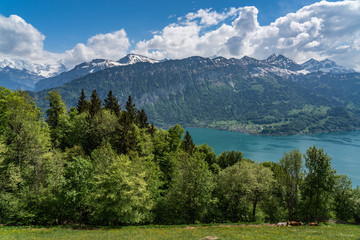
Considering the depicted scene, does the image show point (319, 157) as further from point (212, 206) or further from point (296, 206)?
point (212, 206)

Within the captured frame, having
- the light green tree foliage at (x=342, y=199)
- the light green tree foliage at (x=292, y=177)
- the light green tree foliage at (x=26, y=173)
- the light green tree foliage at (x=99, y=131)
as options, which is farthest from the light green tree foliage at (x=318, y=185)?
the light green tree foliage at (x=26, y=173)

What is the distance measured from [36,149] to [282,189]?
46.3 meters

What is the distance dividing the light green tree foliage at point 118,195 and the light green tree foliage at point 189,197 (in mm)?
5586

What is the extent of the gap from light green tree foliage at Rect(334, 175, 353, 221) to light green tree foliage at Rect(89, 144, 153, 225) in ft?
126

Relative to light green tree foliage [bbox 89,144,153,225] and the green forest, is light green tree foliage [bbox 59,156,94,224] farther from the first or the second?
light green tree foliage [bbox 89,144,153,225]

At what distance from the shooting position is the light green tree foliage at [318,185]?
3638cm

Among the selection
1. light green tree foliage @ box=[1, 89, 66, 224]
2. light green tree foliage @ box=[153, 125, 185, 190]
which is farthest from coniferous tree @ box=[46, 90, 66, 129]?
light green tree foliage @ box=[153, 125, 185, 190]

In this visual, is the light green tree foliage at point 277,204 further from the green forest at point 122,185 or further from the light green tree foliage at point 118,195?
the light green tree foliage at point 118,195

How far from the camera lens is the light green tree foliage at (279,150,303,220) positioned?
36719 millimetres

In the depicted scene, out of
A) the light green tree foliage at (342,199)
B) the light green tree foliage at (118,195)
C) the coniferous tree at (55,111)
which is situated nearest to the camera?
the light green tree foliage at (118,195)

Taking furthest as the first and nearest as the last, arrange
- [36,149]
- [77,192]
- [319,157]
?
1. [319,157]
2. [36,149]
3. [77,192]

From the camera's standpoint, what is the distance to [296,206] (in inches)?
1460

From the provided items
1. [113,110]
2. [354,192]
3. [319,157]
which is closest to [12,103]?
[113,110]

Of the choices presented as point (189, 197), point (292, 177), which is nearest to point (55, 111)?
point (189, 197)
